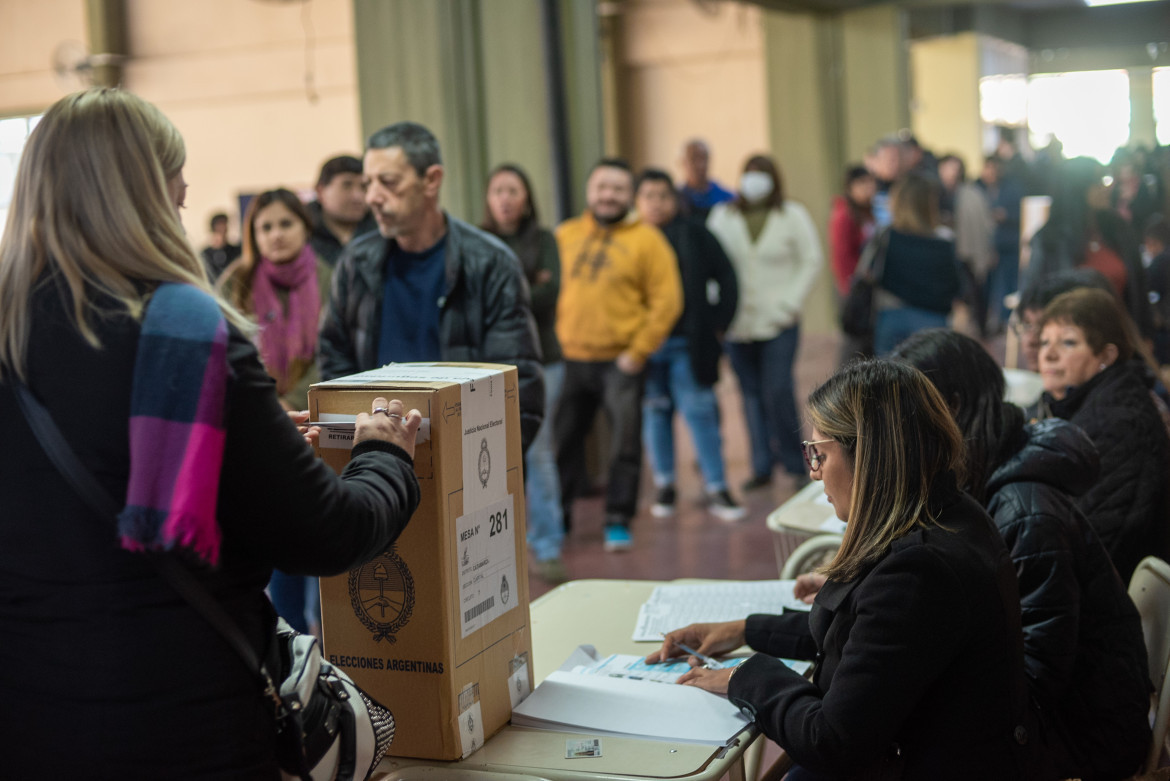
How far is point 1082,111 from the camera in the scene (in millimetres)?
13055

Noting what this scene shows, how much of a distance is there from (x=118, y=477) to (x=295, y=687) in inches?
12.7

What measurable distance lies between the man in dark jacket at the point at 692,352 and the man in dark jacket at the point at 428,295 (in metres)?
2.50

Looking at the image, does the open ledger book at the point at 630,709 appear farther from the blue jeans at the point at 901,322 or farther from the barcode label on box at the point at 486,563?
the blue jeans at the point at 901,322

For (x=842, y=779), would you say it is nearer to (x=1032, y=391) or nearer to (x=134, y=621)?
(x=134, y=621)

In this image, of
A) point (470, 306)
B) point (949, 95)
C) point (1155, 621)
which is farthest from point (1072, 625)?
point (949, 95)

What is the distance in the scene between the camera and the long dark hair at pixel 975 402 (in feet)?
6.69

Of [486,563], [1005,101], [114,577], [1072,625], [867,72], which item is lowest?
[1072,625]

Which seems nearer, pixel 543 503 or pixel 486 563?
pixel 486 563

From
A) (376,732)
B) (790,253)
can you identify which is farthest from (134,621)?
(790,253)

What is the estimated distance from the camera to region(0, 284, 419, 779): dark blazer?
1.24 metres

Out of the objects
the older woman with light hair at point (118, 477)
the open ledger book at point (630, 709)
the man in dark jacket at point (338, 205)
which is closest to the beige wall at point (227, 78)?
the man in dark jacket at point (338, 205)

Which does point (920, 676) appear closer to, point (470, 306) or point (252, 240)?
point (470, 306)

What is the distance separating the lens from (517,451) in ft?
5.71

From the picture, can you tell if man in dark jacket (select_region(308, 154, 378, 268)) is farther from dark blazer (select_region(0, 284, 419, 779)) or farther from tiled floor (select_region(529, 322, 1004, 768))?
dark blazer (select_region(0, 284, 419, 779))
